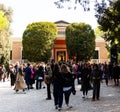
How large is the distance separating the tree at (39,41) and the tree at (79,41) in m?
2.60

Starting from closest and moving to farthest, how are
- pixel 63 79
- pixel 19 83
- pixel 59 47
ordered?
pixel 63 79
pixel 19 83
pixel 59 47

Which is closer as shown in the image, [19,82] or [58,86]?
[58,86]

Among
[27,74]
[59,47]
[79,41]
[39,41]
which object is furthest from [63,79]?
[59,47]

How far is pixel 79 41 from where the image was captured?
61.8m

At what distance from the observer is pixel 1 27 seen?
53.9 m

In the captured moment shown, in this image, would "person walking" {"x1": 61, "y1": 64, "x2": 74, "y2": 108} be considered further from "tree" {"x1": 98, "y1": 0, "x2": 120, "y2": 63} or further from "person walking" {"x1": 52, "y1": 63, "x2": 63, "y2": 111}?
"tree" {"x1": 98, "y1": 0, "x2": 120, "y2": 63}

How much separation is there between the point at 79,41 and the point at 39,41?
5845mm

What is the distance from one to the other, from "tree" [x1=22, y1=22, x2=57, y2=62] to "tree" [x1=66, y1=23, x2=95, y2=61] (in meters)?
2.60

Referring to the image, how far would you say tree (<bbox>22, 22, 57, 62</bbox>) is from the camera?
6178cm

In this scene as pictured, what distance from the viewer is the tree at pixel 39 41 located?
2432 inches

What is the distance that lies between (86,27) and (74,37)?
261 cm

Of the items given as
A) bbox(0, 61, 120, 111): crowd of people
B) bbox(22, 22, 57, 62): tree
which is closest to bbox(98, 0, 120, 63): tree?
bbox(0, 61, 120, 111): crowd of people

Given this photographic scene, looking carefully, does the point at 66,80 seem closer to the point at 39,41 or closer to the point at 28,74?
the point at 28,74

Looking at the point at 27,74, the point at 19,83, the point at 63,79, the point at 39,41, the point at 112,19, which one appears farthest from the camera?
the point at 39,41
